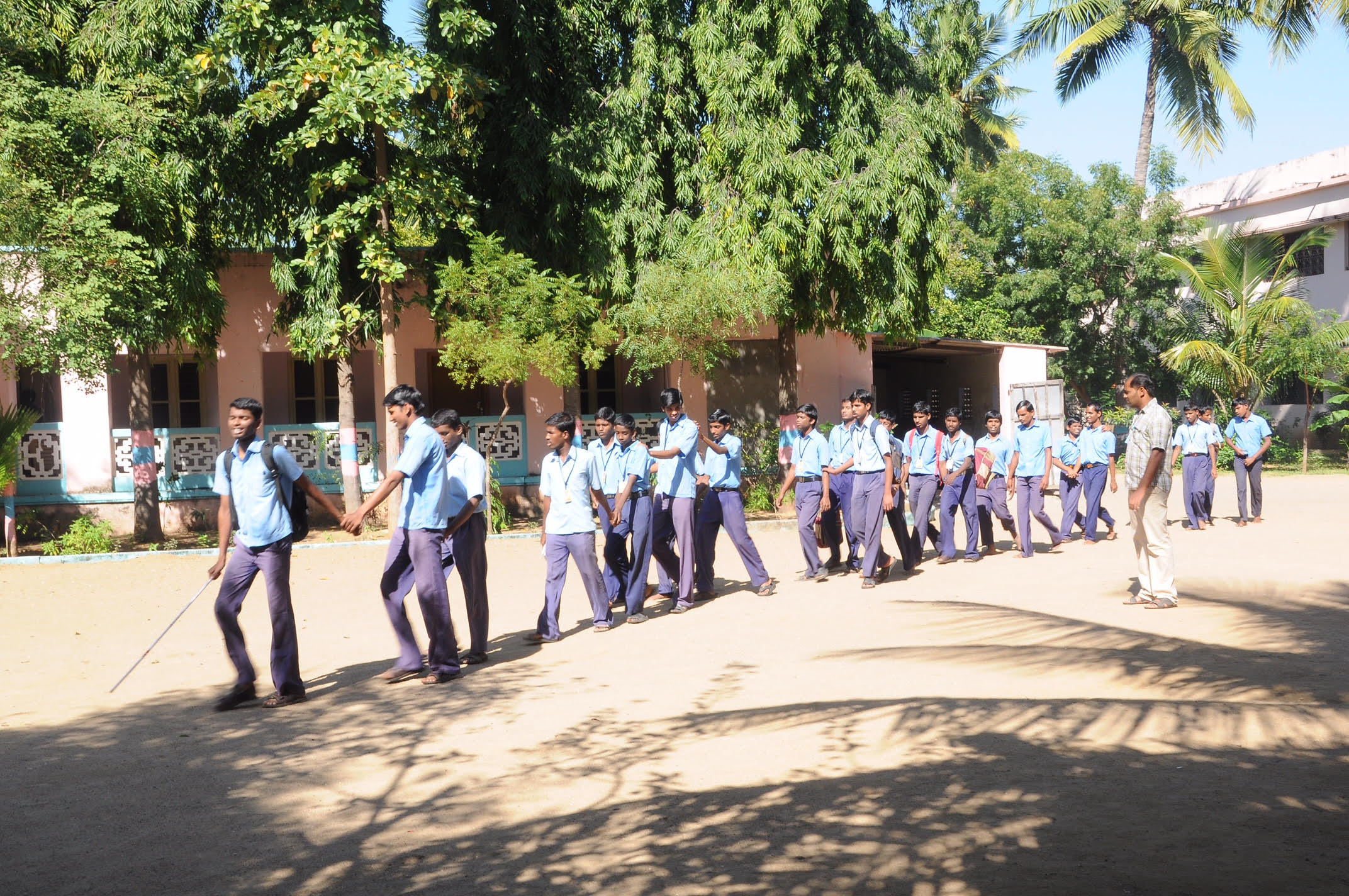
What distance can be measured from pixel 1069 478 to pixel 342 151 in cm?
1066

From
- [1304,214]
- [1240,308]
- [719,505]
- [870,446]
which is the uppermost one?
[1304,214]

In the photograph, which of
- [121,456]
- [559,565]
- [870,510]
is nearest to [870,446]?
[870,510]

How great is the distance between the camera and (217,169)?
16312 mm

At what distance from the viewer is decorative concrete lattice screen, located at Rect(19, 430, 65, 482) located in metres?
17.6

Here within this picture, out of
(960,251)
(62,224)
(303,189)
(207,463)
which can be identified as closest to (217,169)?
(303,189)

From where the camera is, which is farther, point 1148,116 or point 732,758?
point 1148,116

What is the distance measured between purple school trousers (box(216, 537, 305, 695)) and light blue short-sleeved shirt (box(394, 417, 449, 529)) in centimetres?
77

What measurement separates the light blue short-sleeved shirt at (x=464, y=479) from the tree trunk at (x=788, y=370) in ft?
40.5

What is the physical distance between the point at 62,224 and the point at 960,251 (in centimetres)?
2418

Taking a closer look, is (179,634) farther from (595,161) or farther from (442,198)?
(595,161)

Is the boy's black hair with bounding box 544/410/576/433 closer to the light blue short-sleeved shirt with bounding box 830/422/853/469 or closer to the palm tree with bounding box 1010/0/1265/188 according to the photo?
the light blue short-sleeved shirt with bounding box 830/422/853/469

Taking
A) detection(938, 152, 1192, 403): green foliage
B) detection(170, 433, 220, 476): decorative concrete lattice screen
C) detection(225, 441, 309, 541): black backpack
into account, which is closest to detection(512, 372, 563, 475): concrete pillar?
detection(170, 433, 220, 476): decorative concrete lattice screen

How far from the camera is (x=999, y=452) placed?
1283 cm

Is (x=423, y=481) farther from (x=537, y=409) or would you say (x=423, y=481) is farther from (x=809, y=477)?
(x=537, y=409)
